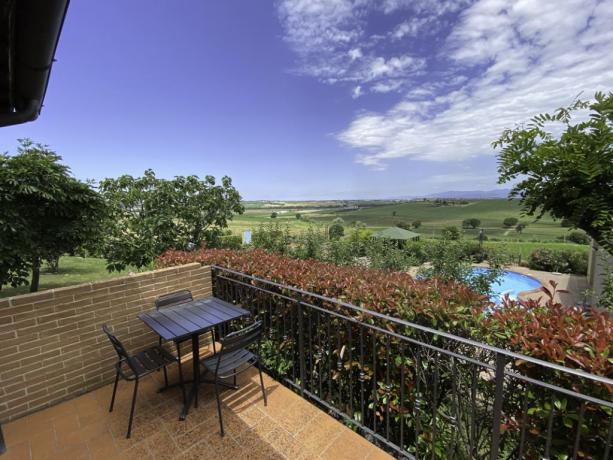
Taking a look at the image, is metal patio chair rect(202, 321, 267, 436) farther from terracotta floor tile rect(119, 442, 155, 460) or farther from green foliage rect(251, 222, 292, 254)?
green foliage rect(251, 222, 292, 254)

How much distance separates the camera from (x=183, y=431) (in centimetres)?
217

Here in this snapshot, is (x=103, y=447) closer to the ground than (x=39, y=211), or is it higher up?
closer to the ground

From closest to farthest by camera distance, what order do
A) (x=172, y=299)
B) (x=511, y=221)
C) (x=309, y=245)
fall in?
(x=172, y=299) → (x=309, y=245) → (x=511, y=221)

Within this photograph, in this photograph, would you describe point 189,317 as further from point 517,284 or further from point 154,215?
point 517,284

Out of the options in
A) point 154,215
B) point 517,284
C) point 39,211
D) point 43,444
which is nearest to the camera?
point 43,444

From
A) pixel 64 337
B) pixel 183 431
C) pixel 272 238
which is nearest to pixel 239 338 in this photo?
pixel 183 431

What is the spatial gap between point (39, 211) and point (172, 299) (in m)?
4.60

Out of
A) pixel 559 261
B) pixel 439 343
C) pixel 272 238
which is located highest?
pixel 439 343

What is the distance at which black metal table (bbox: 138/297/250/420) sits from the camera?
90.1 inches

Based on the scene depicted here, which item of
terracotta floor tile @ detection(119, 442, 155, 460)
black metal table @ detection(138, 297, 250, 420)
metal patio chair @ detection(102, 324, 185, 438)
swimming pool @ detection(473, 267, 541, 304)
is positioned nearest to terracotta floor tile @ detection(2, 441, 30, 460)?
metal patio chair @ detection(102, 324, 185, 438)

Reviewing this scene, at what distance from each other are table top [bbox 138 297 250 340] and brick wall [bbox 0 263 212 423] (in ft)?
1.53

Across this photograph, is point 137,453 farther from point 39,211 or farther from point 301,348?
point 39,211

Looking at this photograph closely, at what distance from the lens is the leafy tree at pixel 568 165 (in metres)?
1.59

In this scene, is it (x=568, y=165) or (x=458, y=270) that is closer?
(x=568, y=165)
